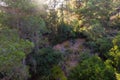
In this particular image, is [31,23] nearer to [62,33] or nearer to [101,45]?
[101,45]

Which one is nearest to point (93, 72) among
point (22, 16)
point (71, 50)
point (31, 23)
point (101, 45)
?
point (31, 23)

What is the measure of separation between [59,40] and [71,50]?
3194 millimetres

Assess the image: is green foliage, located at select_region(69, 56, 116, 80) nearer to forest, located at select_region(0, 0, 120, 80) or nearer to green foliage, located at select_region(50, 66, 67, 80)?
forest, located at select_region(0, 0, 120, 80)

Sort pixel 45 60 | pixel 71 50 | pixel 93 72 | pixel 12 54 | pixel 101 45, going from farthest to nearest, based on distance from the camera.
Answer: pixel 71 50 < pixel 101 45 < pixel 45 60 < pixel 93 72 < pixel 12 54

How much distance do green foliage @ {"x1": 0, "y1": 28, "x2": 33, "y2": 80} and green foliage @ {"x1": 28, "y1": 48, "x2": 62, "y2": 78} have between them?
401 cm

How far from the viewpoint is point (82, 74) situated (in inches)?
567

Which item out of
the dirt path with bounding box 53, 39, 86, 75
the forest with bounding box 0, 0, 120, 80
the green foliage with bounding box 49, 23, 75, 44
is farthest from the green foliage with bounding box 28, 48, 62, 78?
Result: the green foliage with bounding box 49, 23, 75, 44

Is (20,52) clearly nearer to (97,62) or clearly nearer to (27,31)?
(27,31)

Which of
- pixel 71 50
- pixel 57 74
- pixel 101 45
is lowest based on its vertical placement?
pixel 57 74

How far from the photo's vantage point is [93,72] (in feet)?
46.6

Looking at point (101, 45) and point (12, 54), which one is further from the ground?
point (12, 54)

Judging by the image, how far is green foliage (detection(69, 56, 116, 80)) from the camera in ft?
46.2

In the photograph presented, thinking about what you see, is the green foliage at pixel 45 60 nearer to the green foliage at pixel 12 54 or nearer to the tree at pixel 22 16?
the tree at pixel 22 16

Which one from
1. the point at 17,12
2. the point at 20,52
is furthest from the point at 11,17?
the point at 20,52
